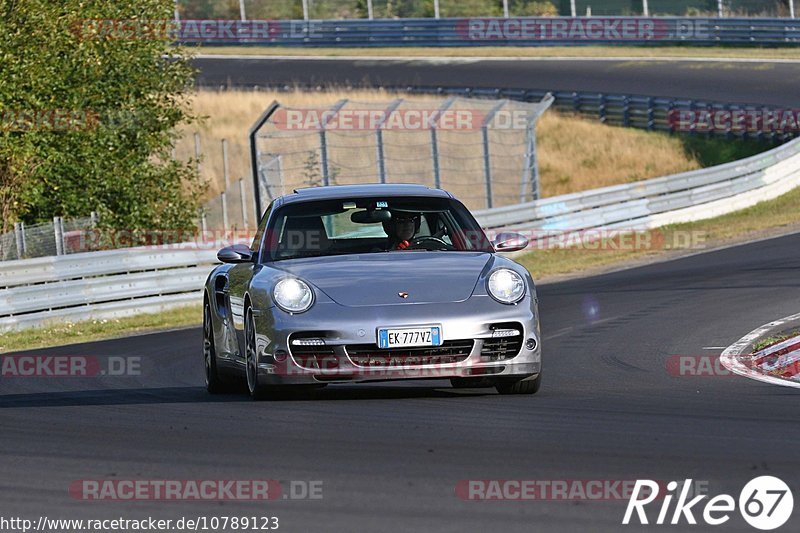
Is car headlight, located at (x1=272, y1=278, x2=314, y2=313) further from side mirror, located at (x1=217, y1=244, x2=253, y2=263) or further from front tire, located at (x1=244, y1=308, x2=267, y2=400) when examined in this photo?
side mirror, located at (x1=217, y1=244, x2=253, y2=263)

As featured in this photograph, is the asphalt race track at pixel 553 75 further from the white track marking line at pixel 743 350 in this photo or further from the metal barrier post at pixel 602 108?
the white track marking line at pixel 743 350

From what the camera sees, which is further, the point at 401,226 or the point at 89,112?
the point at 89,112

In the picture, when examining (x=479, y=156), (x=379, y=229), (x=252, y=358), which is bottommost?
(x=479, y=156)

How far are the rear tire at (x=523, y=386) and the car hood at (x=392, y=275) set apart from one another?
749 millimetres

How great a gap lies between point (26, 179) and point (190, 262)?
3.56 metres

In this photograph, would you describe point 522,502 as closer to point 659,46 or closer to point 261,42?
point 659,46

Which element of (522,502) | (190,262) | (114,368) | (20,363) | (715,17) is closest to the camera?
(522,502)

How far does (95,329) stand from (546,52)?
33.3 metres

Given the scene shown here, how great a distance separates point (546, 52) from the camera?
2028 inches

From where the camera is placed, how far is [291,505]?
598 centimetres

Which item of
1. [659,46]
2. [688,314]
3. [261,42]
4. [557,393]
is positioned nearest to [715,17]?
[659,46]

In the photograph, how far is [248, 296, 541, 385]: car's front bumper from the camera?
9031 millimetres
